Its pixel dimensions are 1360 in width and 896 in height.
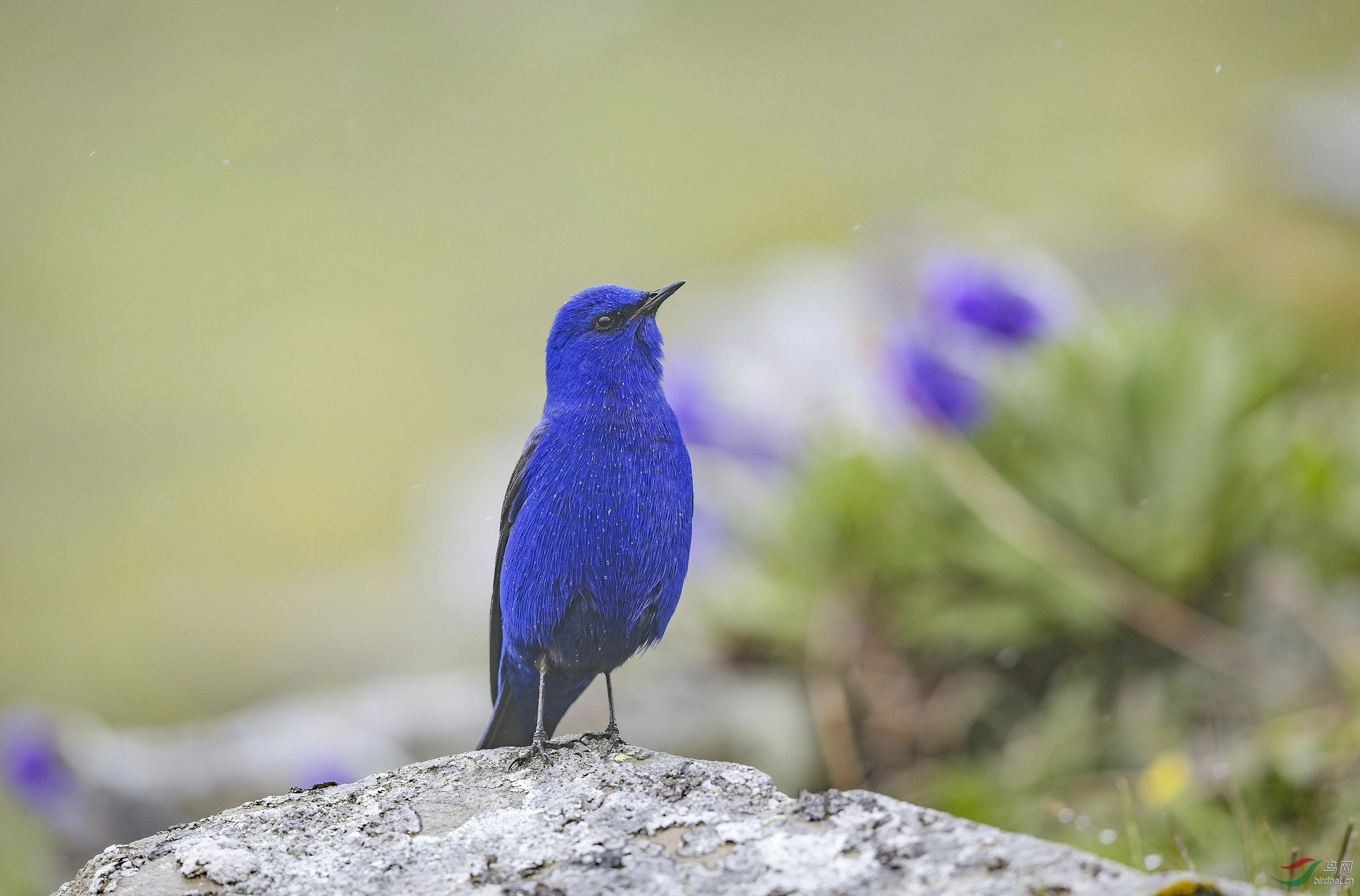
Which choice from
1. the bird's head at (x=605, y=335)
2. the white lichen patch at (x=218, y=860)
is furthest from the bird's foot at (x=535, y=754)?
the bird's head at (x=605, y=335)

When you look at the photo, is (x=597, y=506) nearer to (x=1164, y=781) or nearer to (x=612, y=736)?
(x=612, y=736)

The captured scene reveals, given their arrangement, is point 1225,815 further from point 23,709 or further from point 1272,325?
point 23,709

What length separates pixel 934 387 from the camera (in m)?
4.46

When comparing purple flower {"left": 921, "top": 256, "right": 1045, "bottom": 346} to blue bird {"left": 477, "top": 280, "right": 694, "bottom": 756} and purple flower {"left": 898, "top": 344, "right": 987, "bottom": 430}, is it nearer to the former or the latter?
Result: purple flower {"left": 898, "top": 344, "right": 987, "bottom": 430}

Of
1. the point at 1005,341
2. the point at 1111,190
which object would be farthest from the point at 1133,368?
the point at 1111,190

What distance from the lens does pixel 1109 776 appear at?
4199 mm

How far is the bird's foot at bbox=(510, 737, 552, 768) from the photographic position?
243 cm

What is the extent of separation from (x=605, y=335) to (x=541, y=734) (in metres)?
1.00

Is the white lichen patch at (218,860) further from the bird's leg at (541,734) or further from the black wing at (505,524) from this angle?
the black wing at (505,524)

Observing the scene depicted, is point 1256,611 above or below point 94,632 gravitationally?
below

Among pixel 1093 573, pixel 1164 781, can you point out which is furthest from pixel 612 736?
pixel 1093 573

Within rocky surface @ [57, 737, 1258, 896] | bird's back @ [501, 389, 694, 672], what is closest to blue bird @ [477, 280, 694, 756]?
bird's back @ [501, 389, 694, 672]

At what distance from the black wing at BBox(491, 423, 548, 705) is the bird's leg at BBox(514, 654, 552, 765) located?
7.8 inches

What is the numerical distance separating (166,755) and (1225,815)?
459 centimetres
